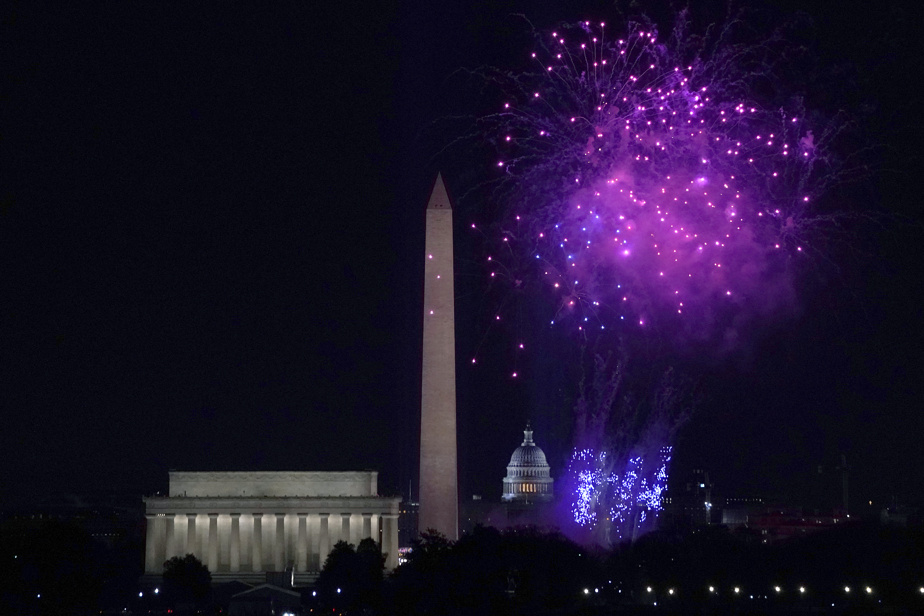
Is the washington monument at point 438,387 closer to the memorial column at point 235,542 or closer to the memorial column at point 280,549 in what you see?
the memorial column at point 280,549

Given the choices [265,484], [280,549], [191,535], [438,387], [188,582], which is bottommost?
[188,582]

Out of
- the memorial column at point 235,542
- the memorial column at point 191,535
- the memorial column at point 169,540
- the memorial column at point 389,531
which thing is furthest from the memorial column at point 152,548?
the memorial column at point 389,531

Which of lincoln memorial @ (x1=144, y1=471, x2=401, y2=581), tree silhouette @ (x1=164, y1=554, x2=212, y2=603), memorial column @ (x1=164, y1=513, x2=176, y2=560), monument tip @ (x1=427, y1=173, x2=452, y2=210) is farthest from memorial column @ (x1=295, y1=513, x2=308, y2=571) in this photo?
monument tip @ (x1=427, y1=173, x2=452, y2=210)

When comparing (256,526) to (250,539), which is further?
(250,539)

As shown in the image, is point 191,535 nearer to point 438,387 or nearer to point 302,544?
point 302,544

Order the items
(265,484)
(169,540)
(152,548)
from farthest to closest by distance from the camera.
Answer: (265,484) → (169,540) → (152,548)

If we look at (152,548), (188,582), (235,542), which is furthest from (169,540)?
(188,582)

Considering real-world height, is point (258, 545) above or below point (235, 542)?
below
